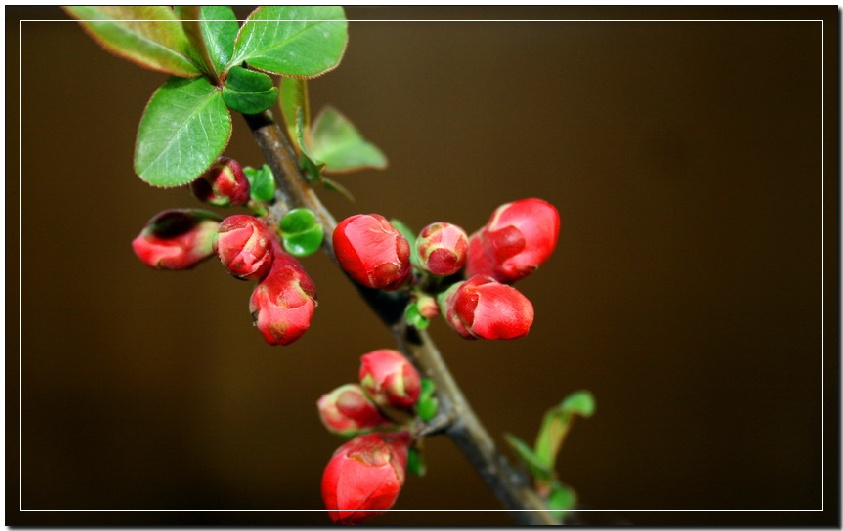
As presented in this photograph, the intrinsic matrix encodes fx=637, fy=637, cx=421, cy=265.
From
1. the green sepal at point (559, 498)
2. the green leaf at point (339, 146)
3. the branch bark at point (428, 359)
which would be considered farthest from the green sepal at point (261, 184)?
the green sepal at point (559, 498)

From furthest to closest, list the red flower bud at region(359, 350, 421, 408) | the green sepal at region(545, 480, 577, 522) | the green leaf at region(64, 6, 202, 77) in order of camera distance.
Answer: the green sepal at region(545, 480, 577, 522) → the red flower bud at region(359, 350, 421, 408) → the green leaf at region(64, 6, 202, 77)

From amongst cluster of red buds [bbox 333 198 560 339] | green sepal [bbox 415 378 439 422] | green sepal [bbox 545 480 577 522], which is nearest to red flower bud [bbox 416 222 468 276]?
cluster of red buds [bbox 333 198 560 339]

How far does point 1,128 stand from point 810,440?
960 millimetres

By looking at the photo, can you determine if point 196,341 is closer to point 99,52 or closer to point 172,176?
point 99,52

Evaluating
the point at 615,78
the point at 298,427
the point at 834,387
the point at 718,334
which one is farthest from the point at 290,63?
the point at 298,427

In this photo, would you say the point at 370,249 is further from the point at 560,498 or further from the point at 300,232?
the point at 560,498

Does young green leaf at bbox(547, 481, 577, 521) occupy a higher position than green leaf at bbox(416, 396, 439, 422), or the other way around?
green leaf at bbox(416, 396, 439, 422)

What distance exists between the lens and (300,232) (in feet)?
1.16

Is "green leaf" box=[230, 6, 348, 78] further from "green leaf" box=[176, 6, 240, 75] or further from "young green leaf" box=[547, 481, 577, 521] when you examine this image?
"young green leaf" box=[547, 481, 577, 521]

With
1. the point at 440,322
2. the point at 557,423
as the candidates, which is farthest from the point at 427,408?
the point at 440,322

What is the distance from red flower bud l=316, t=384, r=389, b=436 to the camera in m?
0.44

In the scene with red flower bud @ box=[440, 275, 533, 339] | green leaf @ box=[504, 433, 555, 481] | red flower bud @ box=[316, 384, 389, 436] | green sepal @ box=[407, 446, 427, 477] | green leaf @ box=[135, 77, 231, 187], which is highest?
green leaf @ box=[135, 77, 231, 187]

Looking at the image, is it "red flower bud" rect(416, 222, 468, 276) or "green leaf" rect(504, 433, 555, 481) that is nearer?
"red flower bud" rect(416, 222, 468, 276)

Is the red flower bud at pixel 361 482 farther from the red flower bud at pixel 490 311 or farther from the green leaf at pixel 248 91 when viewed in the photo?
the green leaf at pixel 248 91
